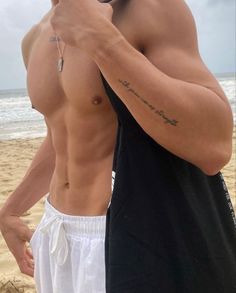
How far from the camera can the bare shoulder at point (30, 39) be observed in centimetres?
161

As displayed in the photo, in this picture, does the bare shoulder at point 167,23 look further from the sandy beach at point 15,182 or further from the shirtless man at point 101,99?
the sandy beach at point 15,182

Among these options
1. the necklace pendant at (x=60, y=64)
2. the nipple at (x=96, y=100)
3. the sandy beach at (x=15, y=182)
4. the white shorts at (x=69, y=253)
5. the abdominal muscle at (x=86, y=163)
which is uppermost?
the necklace pendant at (x=60, y=64)

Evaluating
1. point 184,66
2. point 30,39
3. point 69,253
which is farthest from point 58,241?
point 30,39

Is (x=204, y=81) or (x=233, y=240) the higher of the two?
(x=204, y=81)

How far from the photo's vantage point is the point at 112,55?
35.2 inches

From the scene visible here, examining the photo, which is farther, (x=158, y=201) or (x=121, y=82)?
(x=158, y=201)

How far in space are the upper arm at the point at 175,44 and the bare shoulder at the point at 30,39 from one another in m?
0.65

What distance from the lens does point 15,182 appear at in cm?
586

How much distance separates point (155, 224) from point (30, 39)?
0.91 meters

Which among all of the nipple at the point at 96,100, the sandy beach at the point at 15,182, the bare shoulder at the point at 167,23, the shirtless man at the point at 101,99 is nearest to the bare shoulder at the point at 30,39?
the shirtless man at the point at 101,99

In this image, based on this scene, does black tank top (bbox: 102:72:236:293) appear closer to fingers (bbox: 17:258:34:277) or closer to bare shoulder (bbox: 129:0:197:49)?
bare shoulder (bbox: 129:0:197:49)

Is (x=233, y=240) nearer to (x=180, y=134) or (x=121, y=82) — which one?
(x=180, y=134)

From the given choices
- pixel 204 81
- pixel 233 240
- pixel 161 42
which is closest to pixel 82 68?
pixel 161 42

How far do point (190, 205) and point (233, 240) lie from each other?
19 centimetres
